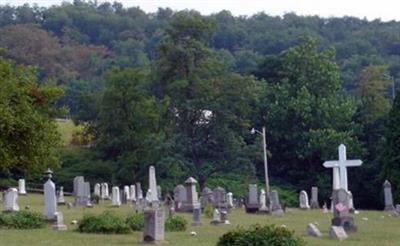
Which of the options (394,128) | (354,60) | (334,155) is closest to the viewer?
(394,128)

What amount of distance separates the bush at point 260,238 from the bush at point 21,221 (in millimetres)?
7522

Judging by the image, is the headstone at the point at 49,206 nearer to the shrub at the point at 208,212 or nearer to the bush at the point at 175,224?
the bush at the point at 175,224

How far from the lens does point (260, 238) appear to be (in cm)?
Result: 1870

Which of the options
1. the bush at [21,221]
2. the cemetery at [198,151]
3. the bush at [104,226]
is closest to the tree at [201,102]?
the cemetery at [198,151]

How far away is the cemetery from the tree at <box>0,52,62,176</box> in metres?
0.05

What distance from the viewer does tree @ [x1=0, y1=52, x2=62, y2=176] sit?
3288 centimetres

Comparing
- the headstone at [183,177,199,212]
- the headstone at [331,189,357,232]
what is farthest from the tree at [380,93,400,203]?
the headstone at [331,189,357,232]

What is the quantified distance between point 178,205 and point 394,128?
65.9ft

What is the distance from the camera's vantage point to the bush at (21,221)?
80.7ft

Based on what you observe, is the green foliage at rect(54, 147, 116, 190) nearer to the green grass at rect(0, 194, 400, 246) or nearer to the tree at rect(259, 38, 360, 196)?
the tree at rect(259, 38, 360, 196)

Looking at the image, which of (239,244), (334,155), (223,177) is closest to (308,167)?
(334,155)

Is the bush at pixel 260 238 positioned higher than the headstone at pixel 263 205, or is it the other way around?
the headstone at pixel 263 205

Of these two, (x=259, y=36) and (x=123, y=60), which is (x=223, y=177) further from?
(x=259, y=36)

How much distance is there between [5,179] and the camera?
54594 millimetres
